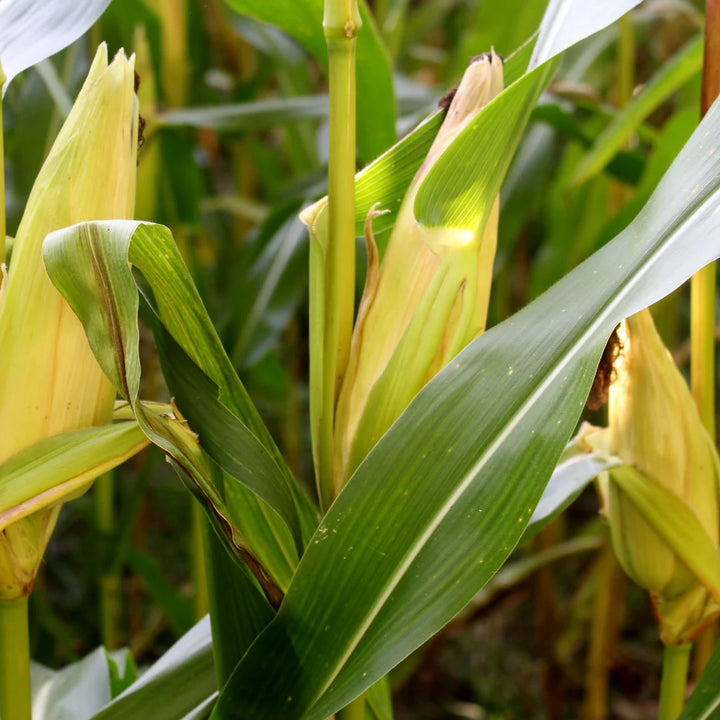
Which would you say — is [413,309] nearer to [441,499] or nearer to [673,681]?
[441,499]

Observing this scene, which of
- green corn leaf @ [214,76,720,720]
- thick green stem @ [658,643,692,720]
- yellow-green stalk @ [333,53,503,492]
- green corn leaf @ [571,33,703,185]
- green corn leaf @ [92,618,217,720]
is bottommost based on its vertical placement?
thick green stem @ [658,643,692,720]

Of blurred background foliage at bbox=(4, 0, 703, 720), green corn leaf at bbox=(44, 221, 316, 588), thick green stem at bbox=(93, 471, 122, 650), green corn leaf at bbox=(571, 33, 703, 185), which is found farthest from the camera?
thick green stem at bbox=(93, 471, 122, 650)

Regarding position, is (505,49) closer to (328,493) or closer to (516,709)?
(328,493)

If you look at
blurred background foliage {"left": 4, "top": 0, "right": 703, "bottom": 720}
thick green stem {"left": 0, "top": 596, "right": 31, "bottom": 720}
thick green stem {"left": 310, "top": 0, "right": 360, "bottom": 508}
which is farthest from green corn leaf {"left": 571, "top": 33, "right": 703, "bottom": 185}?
thick green stem {"left": 0, "top": 596, "right": 31, "bottom": 720}

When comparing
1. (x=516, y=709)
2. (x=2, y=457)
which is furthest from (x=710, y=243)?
(x=516, y=709)

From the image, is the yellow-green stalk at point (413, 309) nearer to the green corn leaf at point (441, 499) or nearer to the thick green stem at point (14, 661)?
the green corn leaf at point (441, 499)

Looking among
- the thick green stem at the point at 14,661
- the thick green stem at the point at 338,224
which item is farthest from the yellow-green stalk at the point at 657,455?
the thick green stem at the point at 14,661

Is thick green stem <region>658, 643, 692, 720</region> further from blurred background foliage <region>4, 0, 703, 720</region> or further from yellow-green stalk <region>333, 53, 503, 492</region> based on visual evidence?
blurred background foliage <region>4, 0, 703, 720</region>
